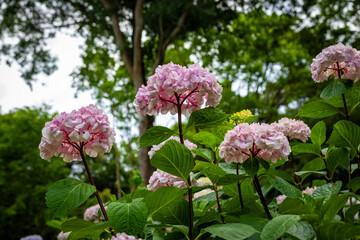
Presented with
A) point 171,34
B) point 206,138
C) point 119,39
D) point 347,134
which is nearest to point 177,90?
point 206,138

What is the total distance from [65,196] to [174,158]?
335 mm

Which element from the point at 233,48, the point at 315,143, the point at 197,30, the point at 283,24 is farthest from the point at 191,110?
the point at 283,24

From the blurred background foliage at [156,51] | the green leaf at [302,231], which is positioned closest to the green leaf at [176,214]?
the green leaf at [302,231]

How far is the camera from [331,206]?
2.87ft

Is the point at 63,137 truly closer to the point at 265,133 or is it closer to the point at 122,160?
the point at 265,133

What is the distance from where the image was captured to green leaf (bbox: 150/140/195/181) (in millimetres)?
979

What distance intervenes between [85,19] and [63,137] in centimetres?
692

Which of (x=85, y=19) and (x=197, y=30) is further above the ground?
(x=85, y=19)

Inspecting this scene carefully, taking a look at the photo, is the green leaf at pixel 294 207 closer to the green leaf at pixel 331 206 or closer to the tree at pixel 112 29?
the green leaf at pixel 331 206

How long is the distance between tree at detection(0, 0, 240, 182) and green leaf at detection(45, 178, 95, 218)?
5.24m

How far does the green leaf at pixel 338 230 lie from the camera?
0.75m

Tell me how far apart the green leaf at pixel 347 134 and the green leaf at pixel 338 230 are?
1.55 feet

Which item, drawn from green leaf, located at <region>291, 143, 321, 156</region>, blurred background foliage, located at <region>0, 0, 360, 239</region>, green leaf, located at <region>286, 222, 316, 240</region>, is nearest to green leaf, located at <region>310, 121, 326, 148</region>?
green leaf, located at <region>291, 143, 321, 156</region>

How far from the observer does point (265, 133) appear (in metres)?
0.97
